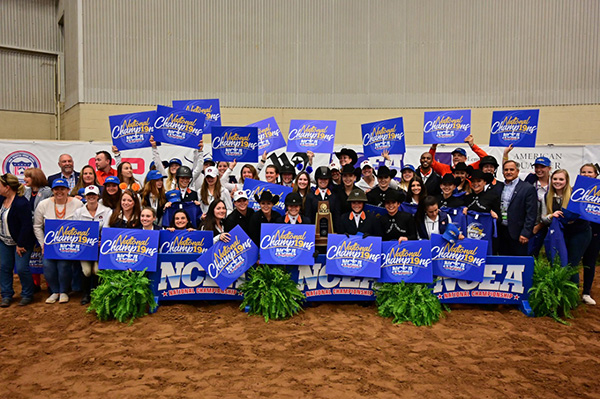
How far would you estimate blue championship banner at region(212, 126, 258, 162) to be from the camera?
8898 mm

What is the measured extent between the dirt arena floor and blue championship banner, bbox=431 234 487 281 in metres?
0.61

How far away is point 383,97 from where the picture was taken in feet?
59.6

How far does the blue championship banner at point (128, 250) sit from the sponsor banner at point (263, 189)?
215 cm

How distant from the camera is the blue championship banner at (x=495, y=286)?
668 centimetres

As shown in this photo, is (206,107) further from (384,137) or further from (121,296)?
(121,296)

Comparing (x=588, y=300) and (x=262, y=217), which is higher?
(x=262, y=217)

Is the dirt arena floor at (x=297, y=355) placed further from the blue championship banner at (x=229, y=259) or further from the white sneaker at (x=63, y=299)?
the blue championship banner at (x=229, y=259)

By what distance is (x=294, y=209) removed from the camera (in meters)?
7.00

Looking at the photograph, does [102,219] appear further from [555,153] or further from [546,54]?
[546,54]

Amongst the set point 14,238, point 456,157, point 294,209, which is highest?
point 456,157

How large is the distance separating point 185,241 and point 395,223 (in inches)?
128

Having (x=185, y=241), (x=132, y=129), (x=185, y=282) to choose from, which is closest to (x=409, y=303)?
(x=185, y=282)

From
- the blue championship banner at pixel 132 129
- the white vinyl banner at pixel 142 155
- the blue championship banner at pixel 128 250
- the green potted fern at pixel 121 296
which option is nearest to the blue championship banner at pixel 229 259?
the blue championship banner at pixel 128 250

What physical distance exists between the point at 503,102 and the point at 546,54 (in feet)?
7.53
